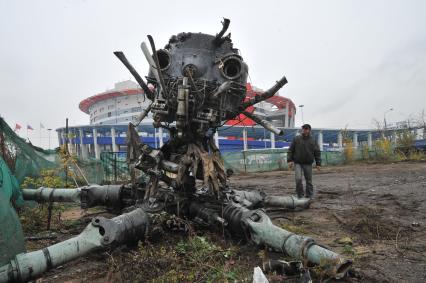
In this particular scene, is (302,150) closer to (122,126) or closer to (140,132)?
(140,132)

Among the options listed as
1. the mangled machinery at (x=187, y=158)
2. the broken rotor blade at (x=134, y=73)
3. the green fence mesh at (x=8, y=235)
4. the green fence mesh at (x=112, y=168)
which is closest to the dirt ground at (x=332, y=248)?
the mangled machinery at (x=187, y=158)

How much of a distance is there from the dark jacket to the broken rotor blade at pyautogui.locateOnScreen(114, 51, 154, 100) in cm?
408

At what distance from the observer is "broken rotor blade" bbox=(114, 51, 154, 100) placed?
6.14 m

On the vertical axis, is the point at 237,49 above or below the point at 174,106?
above

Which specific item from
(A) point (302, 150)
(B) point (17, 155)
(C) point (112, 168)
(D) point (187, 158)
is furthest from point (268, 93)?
(C) point (112, 168)

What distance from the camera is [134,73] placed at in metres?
6.51

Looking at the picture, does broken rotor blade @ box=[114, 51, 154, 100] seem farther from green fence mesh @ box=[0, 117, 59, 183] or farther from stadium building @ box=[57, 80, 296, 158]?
stadium building @ box=[57, 80, 296, 158]

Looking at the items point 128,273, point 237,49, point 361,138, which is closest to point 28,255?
point 128,273

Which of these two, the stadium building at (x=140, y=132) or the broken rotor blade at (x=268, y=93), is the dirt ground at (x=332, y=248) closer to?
the broken rotor blade at (x=268, y=93)

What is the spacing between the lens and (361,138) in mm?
67000

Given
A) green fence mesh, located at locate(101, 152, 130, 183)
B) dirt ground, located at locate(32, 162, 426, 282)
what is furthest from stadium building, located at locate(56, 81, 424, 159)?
dirt ground, located at locate(32, 162, 426, 282)

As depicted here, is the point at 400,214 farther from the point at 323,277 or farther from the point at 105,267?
the point at 105,267

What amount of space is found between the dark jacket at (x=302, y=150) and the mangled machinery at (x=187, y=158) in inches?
76.1

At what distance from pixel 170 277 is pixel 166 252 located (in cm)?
80
